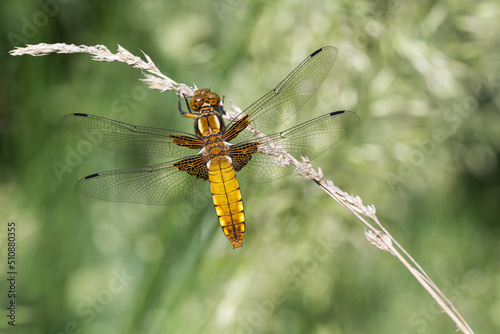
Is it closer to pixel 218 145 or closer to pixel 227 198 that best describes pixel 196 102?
pixel 218 145

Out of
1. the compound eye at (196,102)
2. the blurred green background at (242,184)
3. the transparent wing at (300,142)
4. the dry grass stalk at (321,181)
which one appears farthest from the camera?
the blurred green background at (242,184)

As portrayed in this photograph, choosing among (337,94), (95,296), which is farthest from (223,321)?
(337,94)

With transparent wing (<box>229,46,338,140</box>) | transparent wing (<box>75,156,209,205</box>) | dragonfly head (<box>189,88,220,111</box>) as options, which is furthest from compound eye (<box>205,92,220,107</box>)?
transparent wing (<box>75,156,209,205</box>)

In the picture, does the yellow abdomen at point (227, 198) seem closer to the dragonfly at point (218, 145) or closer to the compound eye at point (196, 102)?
the dragonfly at point (218, 145)

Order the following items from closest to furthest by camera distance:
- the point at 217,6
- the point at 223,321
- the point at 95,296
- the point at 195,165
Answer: the point at 195,165
the point at 223,321
the point at 95,296
the point at 217,6

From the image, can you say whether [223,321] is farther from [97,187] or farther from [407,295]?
[407,295]

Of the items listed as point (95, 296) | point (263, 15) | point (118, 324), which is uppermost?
point (263, 15)

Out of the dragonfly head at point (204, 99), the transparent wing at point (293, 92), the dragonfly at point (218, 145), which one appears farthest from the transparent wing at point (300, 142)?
the dragonfly head at point (204, 99)

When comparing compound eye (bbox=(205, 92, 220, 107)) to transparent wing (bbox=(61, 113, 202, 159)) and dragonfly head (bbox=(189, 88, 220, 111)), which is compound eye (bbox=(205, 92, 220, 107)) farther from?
transparent wing (bbox=(61, 113, 202, 159))
